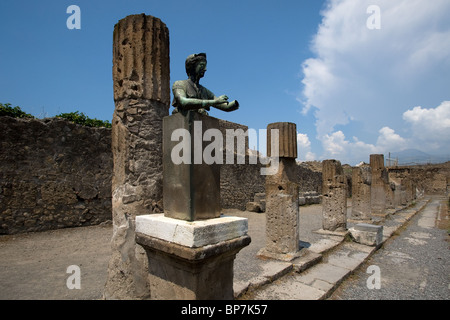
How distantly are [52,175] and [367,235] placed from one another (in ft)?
30.9

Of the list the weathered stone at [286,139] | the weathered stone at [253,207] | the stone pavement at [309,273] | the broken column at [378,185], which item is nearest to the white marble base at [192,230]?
the stone pavement at [309,273]

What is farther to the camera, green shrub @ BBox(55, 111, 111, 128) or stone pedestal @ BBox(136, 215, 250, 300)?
green shrub @ BBox(55, 111, 111, 128)

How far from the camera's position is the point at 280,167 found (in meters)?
5.55

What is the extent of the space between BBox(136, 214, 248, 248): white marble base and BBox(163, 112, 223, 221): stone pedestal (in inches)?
4.5

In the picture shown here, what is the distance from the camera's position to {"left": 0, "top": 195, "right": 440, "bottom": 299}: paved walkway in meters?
3.82

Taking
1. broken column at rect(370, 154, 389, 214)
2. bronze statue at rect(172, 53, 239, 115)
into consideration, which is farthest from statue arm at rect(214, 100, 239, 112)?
broken column at rect(370, 154, 389, 214)

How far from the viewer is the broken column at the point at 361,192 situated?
9.90 metres

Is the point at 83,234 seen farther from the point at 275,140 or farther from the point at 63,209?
the point at 275,140

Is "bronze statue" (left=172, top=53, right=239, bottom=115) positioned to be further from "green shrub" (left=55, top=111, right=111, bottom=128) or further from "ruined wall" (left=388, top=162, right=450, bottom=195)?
"ruined wall" (left=388, top=162, right=450, bottom=195)

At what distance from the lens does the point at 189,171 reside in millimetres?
2197
